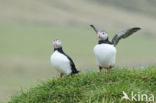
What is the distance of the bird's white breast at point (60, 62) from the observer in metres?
10.5

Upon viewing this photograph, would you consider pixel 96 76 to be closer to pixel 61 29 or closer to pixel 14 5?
pixel 61 29

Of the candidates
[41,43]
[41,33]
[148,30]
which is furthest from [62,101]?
[148,30]

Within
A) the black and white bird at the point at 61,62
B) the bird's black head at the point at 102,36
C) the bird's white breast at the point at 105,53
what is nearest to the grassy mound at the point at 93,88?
the black and white bird at the point at 61,62

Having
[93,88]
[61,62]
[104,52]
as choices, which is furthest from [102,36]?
[93,88]

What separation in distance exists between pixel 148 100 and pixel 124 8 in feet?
582

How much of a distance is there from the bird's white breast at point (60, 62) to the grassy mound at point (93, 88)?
217 mm

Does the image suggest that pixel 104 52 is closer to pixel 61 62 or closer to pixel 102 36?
pixel 102 36

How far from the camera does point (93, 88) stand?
33.2 ft

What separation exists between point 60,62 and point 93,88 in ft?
3.23

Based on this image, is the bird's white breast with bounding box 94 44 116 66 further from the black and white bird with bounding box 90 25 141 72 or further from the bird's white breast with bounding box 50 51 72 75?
the bird's white breast with bounding box 50 51 72 75

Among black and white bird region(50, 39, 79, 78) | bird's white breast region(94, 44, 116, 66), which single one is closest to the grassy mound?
black and white bird region(50, 39, 79, 78)

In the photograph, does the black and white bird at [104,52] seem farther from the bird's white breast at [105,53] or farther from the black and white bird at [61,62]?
the black and white bird at [61,62]

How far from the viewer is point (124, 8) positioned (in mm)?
185000

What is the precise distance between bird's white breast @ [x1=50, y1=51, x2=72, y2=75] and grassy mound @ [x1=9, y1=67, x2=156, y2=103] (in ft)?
0.71
